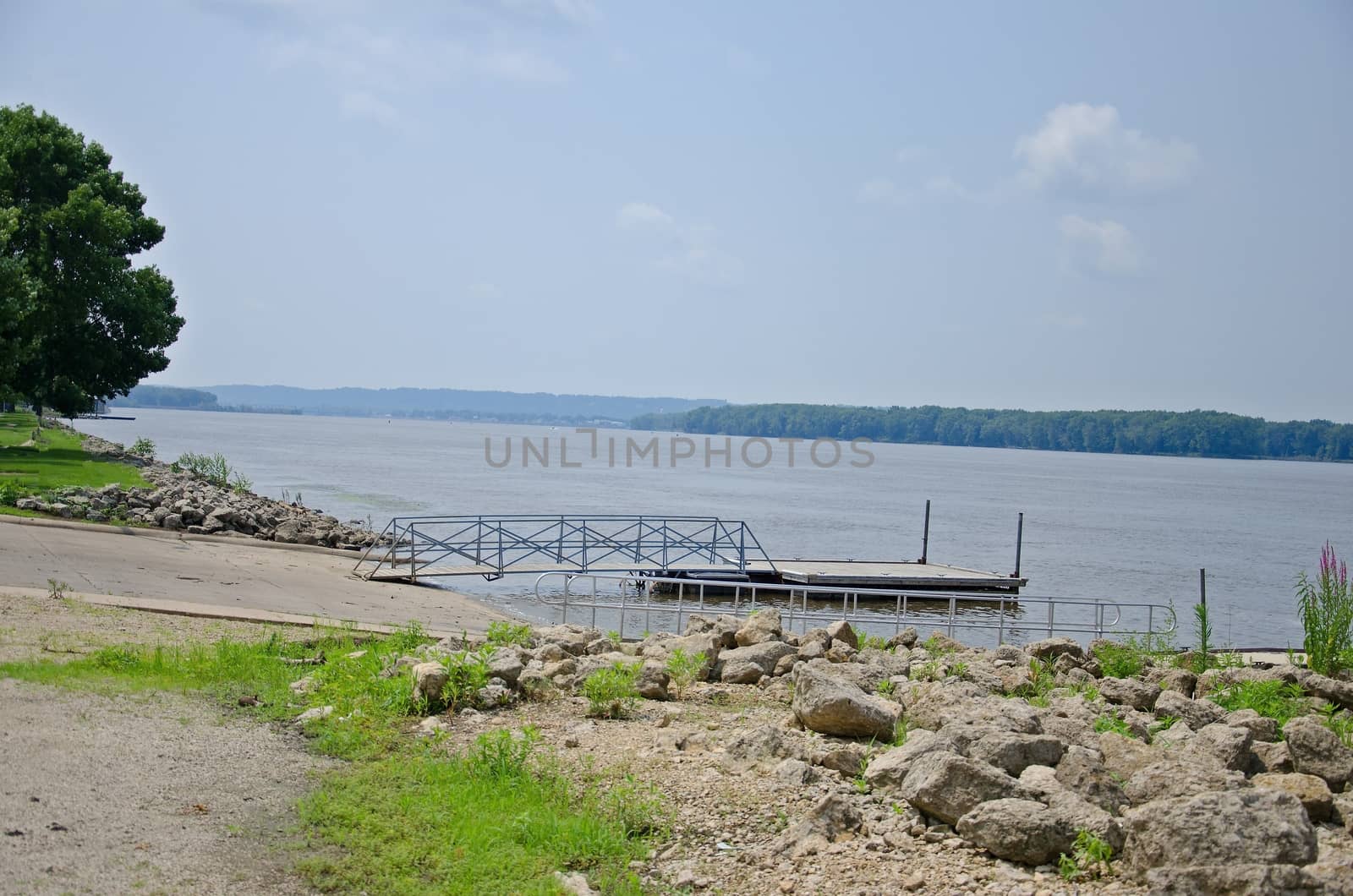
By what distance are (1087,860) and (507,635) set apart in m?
7.27

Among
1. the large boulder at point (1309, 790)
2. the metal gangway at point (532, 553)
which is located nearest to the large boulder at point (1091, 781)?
the large boulder at point (1309, 790)

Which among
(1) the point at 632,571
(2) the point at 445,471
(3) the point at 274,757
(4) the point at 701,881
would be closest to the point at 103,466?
(1) the point at 632,571

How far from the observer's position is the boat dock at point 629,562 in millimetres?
25859

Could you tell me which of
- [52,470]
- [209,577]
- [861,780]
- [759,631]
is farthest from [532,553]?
[861,780]

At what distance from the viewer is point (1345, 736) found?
339 inches

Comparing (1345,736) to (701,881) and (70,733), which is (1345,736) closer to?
(701,881)

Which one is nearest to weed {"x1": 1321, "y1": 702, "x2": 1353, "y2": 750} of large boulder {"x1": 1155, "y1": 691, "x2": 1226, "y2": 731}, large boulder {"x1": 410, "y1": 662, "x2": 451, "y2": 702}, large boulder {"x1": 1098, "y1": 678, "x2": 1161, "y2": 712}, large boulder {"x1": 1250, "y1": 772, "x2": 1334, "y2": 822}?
large boulder {"x1": 1155, "y1": 691, "x2": 1226, "y2": 731}

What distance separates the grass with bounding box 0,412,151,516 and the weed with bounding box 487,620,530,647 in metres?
16.3

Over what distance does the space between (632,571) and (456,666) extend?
53.1 feet

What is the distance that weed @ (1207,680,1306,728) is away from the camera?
998cm

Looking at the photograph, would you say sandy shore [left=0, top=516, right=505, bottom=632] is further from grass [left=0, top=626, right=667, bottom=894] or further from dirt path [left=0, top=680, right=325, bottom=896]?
dirt path [left=0, top=680, right=325, bottom=896]

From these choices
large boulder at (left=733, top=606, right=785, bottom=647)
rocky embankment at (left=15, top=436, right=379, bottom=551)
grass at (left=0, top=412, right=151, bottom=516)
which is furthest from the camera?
grass at (left=0, top=412, right=151, bottom=516)

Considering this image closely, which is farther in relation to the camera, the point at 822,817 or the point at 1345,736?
the point at 1345,736

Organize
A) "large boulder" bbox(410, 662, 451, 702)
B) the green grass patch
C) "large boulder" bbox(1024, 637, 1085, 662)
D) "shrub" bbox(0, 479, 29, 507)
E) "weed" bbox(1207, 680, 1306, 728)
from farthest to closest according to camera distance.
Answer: "shrub" bbox(0, 479, 29, 507)
"large boulder" bbox(1024, 637, 1085, 662)
"weed" bbox(1207, 680, 1306, 728)
"large boulder" bbox(410, 662, 451, 702)
the green grass patch
